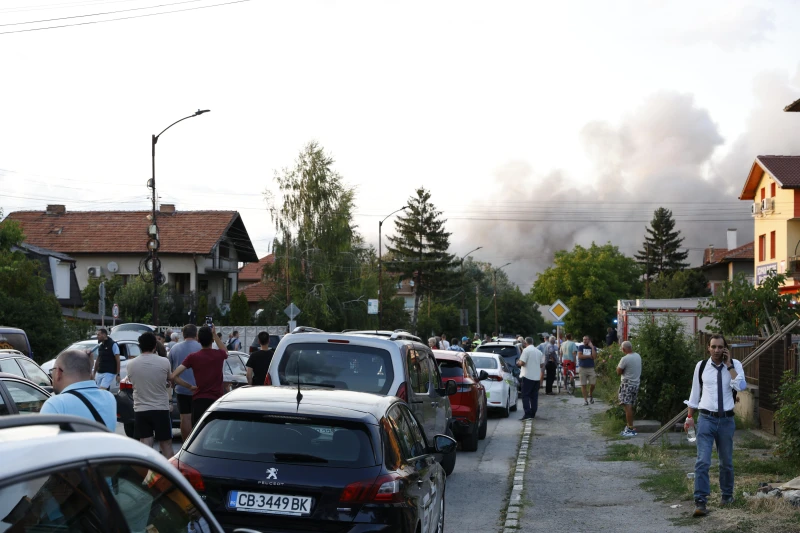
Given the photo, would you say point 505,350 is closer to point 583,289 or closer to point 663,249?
point 583,289

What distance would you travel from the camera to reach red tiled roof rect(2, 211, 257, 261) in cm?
6844

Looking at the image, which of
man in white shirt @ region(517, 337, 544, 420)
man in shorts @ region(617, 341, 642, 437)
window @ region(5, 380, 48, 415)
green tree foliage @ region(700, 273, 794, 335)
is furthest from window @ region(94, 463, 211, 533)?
man in white shirt @ region(517, 337, 544, 420)

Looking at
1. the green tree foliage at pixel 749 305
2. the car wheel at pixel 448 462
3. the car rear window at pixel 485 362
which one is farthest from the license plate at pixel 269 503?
the car rear window at pixel 485 362

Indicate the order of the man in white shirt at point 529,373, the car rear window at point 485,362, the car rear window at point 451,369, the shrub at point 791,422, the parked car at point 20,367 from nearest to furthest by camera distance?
1. the shrub at point 791,422
2. the parked car at point 20,367
3. the car rear window at point 451,369
4. the man in white shirt at point 529,373
5. the car rear window at point 485,362

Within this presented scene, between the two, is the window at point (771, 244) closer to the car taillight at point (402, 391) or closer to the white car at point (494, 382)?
the white car at point (494, 382)

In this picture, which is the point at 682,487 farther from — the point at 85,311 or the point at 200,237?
the point at 200,237

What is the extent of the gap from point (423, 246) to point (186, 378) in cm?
8292

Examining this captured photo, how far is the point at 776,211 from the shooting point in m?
49.7

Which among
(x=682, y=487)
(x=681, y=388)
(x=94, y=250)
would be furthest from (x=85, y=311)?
(x=682, y=487)

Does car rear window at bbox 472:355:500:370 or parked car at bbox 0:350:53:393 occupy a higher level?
parked car at bbox 0:350:53:393

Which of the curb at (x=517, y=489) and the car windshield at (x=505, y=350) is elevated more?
the car windshield at (x=505, y=350)

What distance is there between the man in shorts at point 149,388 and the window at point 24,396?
0.98 meters

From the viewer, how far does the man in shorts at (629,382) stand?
17.3 meters

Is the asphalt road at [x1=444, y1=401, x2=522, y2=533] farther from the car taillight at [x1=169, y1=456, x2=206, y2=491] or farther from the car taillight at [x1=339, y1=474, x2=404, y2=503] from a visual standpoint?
the car taillight at [x1=169, y1=456, x2=206, y2=491]
